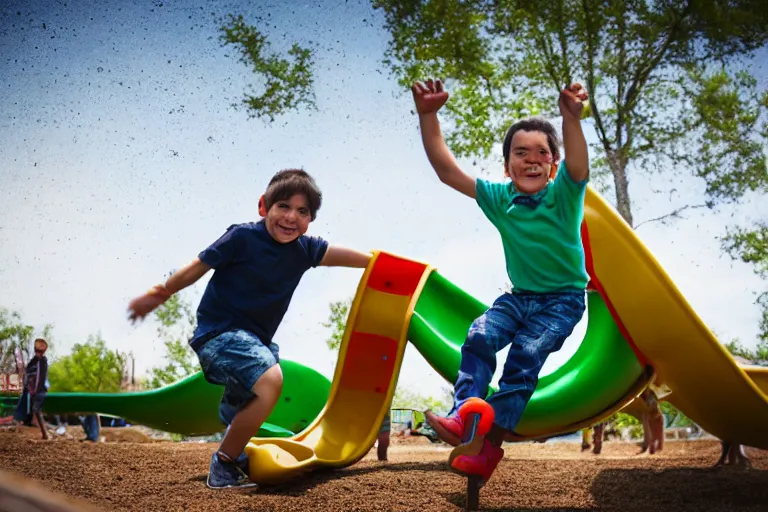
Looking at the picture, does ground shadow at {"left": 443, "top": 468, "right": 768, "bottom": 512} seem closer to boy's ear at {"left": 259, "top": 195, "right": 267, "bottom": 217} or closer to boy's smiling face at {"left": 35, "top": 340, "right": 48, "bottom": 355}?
boy's ear at {"left": 259, "top": 195, "right": 267, "bottom": 217}

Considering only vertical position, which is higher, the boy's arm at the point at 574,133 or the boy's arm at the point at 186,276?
the boy's arm at the point at 574,133

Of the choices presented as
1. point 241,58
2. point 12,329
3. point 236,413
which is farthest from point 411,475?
point 241,58

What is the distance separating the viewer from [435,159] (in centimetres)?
213

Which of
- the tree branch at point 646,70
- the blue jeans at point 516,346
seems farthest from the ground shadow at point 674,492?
the tree branch at point 646,70

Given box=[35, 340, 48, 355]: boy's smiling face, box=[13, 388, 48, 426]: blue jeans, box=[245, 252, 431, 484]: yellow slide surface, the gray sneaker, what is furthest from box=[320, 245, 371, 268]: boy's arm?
box=[35, 340, 48, 355]: boy's smiling face

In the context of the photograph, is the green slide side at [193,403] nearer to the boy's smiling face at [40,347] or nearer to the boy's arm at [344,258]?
the boy's smiling face at [40,347]

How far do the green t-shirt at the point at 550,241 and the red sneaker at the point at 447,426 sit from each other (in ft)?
1.39

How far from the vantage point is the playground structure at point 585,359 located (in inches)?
86.5

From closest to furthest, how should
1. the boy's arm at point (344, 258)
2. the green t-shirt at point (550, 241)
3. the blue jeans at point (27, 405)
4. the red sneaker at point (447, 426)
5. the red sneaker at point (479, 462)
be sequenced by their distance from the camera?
1. the red sneaker at point (447, 426)
2. the red sneaker at point (479, 462)
3. the green t-shirt at point (550, 241)
4. the boy's arm at point (344, 258)
5. the blue jeans at point (27, 405)

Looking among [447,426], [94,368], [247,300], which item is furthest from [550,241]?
[94,368]

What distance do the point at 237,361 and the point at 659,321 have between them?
122 cm

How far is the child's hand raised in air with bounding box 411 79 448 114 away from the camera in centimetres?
206

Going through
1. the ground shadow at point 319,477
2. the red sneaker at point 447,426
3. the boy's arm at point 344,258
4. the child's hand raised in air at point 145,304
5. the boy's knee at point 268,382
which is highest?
the boy's arm at point 344,258

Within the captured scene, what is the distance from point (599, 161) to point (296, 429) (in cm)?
371
